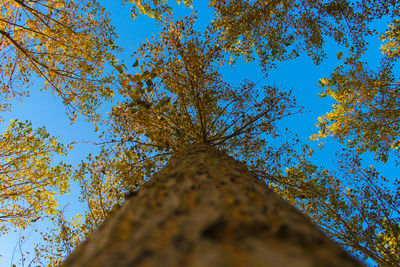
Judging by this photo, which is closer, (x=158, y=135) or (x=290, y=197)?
(x=158, y=135)

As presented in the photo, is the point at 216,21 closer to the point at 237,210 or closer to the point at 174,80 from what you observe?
the point at 174,80

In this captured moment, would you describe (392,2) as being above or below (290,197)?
above

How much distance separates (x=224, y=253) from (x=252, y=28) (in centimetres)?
1017

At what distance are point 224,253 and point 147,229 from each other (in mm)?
474

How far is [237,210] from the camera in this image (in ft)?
3.79

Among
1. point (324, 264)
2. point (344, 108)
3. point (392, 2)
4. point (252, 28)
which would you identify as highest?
point (252, 28)

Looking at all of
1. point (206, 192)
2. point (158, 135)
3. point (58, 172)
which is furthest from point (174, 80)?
point (58, 172)

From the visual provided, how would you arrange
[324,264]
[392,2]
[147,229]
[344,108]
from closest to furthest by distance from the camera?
[324,264] < [147,229] < [392,2] < [344,108]

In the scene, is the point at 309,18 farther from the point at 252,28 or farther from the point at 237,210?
the point at 237,210

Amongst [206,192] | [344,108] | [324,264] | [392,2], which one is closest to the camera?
[324,264]

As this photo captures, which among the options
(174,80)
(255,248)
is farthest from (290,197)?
(255,248)

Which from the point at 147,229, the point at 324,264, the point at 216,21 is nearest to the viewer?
the point at 324,264

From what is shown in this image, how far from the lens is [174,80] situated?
6734 mm

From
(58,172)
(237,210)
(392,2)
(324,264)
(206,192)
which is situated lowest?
(324,264)
